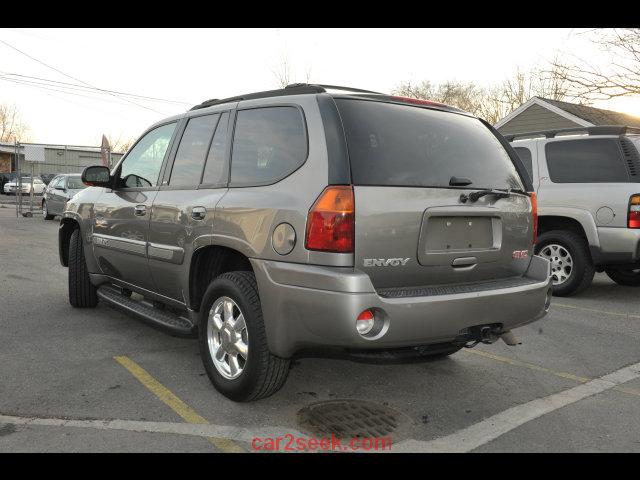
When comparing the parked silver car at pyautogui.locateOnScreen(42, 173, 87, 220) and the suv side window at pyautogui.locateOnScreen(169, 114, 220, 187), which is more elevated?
the suv side window at pyautogui.locateOnScreen(169, 114, 220, 187)

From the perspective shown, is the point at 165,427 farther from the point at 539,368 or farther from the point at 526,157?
the point at 526,157

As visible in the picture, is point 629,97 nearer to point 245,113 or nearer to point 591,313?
point 591,313

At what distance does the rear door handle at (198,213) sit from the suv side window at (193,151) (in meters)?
0.27

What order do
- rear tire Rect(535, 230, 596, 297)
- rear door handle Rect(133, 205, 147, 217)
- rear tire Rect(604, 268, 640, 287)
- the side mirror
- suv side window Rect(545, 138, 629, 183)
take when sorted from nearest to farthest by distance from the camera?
1. rear door handle Rect(133, 205, 147, 217)
2. the side mirror
3. suv side window Rect(545, 138, 629, 183)
4. rear tire Rect(535, 230, 596, 297)
5. rear tire Rect(604, 268, 640, 287)

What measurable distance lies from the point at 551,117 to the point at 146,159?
16679mm

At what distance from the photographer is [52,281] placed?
24.3ft

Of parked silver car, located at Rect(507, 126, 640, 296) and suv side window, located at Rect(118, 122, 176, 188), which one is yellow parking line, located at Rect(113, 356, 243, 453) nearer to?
suv side window, located at Rect(118, 122, 176, 188)

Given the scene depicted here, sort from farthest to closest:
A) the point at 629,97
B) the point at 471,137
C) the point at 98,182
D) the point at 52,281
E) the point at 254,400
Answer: the point at 629,97 < the point at 52,281 < the point at 98,182 < the point at 471,137 < the point at 254,400

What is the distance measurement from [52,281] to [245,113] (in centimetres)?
497

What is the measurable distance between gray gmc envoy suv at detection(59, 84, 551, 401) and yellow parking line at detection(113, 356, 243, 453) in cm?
26

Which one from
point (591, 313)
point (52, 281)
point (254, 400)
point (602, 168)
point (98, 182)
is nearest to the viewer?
point (254, 400)

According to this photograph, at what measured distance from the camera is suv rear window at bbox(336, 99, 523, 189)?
3.04 meters

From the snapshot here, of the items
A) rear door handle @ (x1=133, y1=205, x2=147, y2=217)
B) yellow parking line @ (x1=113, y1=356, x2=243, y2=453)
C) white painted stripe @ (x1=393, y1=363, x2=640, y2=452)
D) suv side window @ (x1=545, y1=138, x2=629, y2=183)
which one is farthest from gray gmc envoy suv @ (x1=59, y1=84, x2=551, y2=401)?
suv side window @ (x1=545, y1=138, x2=629, y2=183)
